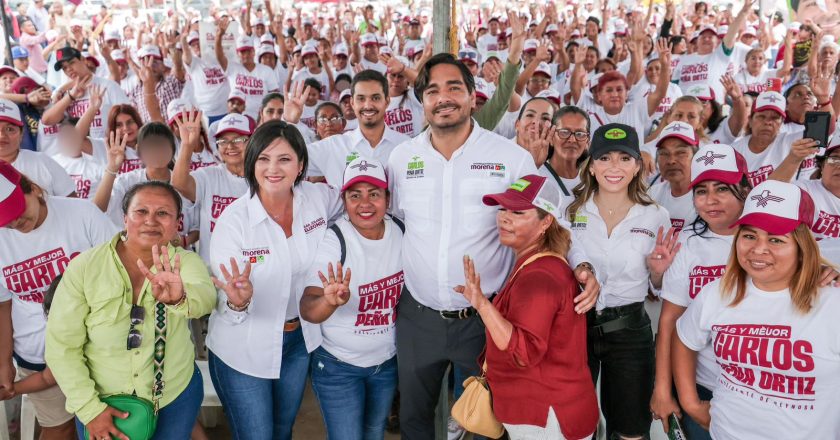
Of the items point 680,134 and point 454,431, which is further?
point 454,431

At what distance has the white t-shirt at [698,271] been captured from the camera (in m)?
2.64

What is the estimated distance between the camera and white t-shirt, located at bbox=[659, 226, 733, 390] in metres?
2.64

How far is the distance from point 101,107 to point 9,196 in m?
4.13

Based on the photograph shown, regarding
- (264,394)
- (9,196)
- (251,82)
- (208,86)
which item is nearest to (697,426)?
(264,394)

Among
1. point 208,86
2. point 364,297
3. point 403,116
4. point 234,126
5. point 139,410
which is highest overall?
point 208,86

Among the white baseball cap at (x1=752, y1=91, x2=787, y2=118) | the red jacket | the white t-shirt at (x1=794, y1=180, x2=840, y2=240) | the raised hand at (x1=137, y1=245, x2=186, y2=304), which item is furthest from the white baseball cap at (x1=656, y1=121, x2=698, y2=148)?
the raised hand at (x1=137, y1=245, x2=186, y2=304)

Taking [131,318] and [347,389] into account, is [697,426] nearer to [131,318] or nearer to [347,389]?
[347,389]

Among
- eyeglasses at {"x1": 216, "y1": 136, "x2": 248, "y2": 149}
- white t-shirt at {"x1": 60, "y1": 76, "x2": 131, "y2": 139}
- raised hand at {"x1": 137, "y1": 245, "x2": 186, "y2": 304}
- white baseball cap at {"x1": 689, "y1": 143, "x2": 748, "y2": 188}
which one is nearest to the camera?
raised hand at {"x1": 137, "y1": 245, "x2": 186, "y2": 304}

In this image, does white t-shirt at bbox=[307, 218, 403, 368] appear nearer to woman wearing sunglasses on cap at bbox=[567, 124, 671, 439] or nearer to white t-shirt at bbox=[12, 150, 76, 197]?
woman wearing sunglasses on cap at bbox=[567, 124, 671, 439]

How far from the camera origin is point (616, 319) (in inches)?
113

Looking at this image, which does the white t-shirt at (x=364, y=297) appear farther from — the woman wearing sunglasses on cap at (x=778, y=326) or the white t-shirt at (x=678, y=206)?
the white t-shirt at (x=678, y=206)

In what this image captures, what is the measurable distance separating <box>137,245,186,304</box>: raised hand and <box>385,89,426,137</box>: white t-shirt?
3477 millimetres

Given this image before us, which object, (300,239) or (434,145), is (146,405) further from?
(434,145)

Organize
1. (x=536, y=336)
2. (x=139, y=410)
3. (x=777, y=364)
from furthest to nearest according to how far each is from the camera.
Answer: (x=139, y=410) → (x=536, y=336) → (x=777, y=364)
